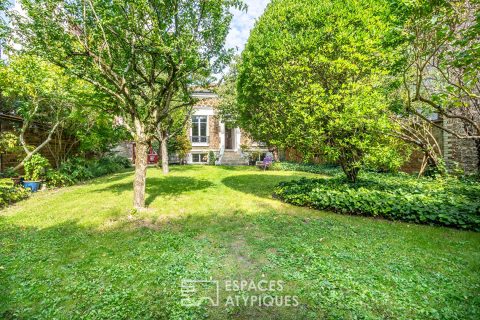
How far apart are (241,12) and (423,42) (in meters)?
4.28

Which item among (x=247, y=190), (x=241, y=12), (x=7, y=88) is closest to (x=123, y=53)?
(x=241, y=12)

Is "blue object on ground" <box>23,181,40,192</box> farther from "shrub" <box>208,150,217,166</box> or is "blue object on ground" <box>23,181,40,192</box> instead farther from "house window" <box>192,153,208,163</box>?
"house window" <box>192,153,208,163</box>

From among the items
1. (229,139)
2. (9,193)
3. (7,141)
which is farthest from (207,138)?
(9,193)

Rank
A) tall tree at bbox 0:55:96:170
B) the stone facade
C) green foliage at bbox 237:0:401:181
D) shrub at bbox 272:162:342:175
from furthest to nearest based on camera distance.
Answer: shrub at bbox 272:162:342:175 → the stone facade → tall tree at bbox 0:55:96:170 → green foliage at bbox 237:0:401:181

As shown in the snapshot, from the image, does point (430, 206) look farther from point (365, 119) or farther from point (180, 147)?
point (180, 147)

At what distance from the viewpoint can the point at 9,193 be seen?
7.38m

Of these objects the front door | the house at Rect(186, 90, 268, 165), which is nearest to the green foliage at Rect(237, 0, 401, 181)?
the house at Rect(186, 90, 268, 165)

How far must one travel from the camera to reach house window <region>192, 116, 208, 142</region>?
76.6ft

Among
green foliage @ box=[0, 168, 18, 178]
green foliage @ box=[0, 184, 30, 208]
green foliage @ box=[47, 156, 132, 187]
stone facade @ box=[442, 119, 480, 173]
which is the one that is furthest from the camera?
green foliage @ box=[47, 156, 132, 187]

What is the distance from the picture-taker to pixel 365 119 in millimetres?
5906

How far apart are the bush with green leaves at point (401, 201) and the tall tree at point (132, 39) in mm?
4905

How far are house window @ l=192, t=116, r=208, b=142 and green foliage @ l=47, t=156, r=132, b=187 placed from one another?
902cm

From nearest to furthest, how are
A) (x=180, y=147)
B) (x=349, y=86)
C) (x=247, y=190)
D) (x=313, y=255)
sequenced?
(x=313, y=255), (x=349, y=86), (x=247, y=190), (x=180, y=147)

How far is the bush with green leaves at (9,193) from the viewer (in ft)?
22.9
